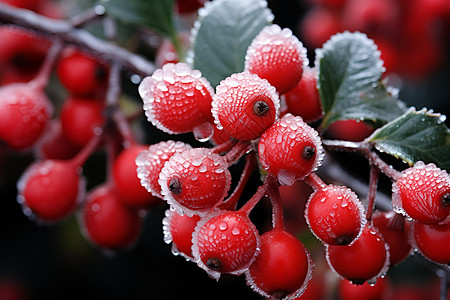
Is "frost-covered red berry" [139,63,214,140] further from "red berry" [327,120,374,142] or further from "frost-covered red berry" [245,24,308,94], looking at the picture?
"red berry" [327,120,374,142]

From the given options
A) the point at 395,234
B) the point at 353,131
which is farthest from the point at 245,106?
the point at 353,131

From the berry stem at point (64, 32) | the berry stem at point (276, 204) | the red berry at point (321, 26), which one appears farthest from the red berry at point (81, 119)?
the red berry at point (321, 26)

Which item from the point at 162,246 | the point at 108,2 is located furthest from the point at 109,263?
the point at 108,2

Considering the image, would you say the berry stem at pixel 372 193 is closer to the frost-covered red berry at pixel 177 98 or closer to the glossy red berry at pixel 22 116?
the frost-covered red berry at pixel 177 98

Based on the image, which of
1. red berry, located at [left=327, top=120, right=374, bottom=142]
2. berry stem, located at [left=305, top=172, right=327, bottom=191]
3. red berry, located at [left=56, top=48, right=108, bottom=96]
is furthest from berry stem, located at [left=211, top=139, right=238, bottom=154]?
red berry, located at [left=327, top=120, right=374, bottom=142]

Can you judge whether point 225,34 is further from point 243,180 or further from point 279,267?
point 279,267

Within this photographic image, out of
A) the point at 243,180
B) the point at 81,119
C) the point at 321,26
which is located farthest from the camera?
the point at 321,26
